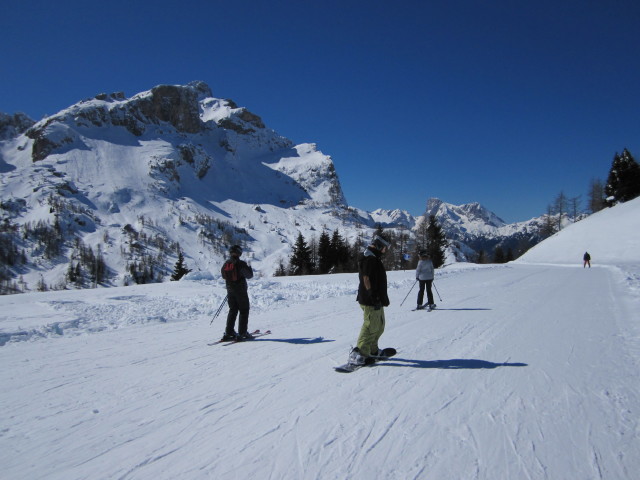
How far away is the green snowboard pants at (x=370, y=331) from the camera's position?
5.56m

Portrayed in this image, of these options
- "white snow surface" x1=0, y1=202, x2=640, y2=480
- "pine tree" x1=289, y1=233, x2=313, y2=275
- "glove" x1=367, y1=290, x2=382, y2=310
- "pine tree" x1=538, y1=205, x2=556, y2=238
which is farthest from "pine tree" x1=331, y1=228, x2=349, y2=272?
"pine tree" x1=538, y1=205, x2=556, y2=238

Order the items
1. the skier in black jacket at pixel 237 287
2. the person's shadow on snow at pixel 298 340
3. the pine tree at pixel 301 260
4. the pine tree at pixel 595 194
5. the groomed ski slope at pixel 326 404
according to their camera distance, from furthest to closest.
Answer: the pine tree at pixel 595 194
the pine tree at pixel 301 260
the skier in black jacket at pixel 237 287
the person's shadow on snow at pixel 298 340
the groomed ski slope at pixel 326 404

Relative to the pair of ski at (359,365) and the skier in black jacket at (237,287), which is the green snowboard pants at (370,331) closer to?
the pair of ski at (359,365)

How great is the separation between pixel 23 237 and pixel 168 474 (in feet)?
772

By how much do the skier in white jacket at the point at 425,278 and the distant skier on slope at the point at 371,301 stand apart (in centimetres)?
549

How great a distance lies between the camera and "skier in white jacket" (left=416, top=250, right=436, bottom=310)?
1075 cm

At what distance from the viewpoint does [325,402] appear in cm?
425

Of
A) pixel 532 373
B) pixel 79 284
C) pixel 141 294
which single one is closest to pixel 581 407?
pixel 532 373

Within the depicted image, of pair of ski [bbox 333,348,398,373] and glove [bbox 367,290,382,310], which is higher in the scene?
glove [bbox 367,290,382,310]

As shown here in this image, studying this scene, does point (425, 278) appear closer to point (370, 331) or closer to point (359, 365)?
point (370, 331)

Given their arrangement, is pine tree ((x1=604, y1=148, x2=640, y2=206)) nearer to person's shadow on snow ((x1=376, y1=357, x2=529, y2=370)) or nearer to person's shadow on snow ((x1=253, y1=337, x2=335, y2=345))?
person's shadow on snow ((x1=376, y1=357, x2=529, y2=370))

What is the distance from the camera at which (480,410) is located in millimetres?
3932

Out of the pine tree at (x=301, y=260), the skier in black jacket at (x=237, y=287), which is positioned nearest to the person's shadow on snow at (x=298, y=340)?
the skier in black jacket at (x=237, y=287)

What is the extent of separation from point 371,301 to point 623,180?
75.4 meters
